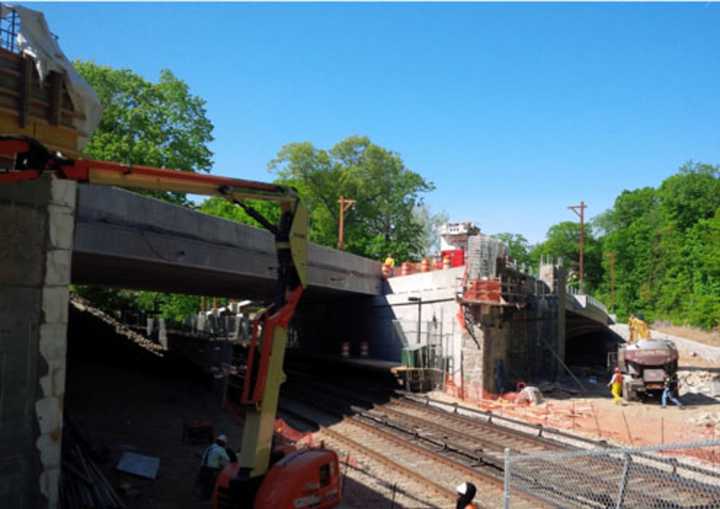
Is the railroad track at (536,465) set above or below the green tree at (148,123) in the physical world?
below

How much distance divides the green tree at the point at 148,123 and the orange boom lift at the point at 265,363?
2778cm

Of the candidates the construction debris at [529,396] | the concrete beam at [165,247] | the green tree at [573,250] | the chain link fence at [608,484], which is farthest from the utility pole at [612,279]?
the chain link fence at [608,484]

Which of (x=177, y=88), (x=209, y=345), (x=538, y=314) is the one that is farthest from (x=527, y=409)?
(x=177, y=88)

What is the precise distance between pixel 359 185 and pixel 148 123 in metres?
29.7

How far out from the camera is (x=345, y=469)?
46.0 feet

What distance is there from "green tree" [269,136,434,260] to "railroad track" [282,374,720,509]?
139 feet

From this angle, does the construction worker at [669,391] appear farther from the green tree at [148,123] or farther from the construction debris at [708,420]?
the green tree at [148,123]

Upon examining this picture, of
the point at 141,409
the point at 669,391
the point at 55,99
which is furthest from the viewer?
the point at 669,391

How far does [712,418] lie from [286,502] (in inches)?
766

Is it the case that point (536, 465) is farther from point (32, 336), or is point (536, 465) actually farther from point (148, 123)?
point (148, 123)

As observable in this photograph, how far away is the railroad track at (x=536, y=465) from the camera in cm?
1097

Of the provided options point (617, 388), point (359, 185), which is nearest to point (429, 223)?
point (359, 185)

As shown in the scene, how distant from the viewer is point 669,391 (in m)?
25.1

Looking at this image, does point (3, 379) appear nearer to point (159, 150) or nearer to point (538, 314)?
point (538, 314)
